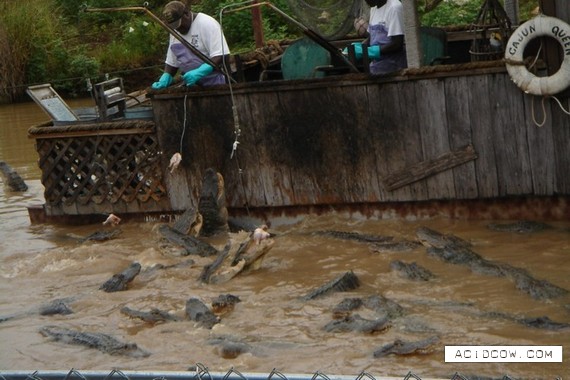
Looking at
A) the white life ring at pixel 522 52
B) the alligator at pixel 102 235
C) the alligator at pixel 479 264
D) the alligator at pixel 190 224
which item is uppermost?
the white life ring at pixel 522 52

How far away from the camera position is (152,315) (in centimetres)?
836

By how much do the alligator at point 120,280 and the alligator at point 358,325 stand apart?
236 cm

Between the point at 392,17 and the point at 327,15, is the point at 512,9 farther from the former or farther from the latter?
the point at 327,15

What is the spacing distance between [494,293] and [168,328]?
8.50ft

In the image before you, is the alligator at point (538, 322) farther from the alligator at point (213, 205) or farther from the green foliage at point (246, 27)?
the green foliage at point (246, 27)

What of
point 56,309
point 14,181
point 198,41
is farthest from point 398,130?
point 14,181

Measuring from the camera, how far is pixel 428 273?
8.71 meters

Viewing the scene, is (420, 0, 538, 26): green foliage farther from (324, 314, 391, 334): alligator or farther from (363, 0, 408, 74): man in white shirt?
(324, 314, 391, 334): alligator

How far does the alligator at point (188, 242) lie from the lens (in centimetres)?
1006

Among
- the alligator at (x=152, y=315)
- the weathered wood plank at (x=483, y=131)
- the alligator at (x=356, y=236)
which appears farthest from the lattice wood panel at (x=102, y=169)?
the weathered wood plank at (x=483, y=131)

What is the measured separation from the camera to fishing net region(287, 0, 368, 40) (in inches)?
430

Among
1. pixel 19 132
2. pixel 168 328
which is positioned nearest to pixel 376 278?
pixel 168 328

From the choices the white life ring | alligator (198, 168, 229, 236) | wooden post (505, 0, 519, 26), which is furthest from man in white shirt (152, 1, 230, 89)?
wooden post (505, 0, 519, 26)

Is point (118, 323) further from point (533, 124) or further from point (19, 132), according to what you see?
point (19, 132)
